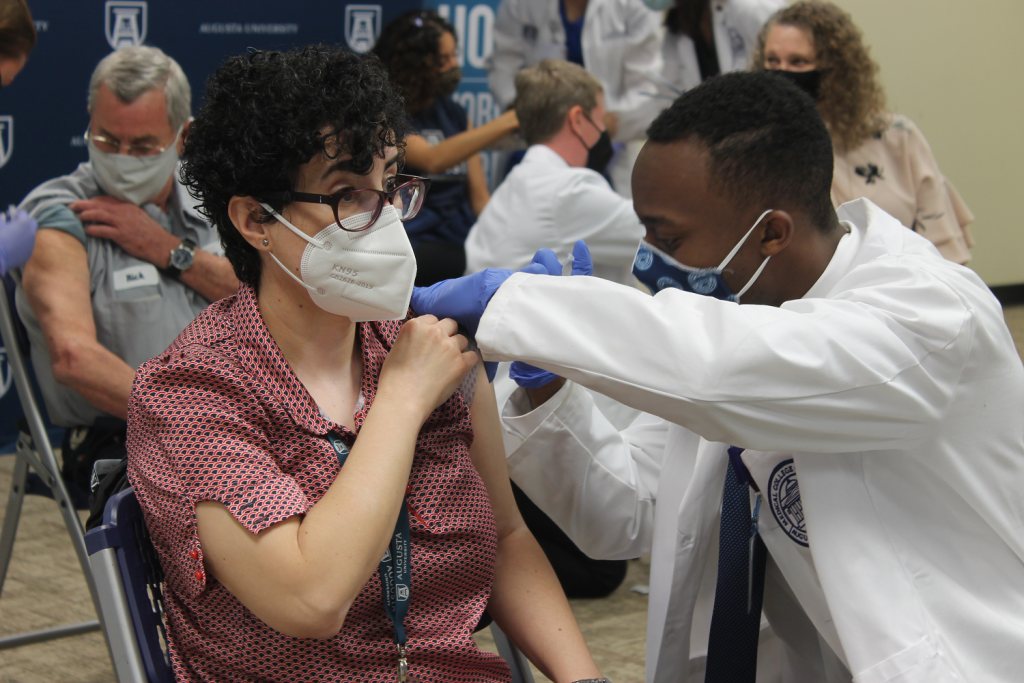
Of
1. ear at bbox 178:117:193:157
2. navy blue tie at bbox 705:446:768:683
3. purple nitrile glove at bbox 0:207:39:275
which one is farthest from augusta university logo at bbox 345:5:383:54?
navy blue tie at bbox 705:446:768:683

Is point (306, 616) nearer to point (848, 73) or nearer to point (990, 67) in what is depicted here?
point (848, 73)

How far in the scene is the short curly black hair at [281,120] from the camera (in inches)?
51.1

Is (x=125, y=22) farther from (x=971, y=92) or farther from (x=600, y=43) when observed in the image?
(x=971, y=92)

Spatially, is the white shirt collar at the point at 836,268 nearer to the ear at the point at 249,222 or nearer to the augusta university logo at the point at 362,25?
the ear at the point at 249,222

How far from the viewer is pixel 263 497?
112 cm

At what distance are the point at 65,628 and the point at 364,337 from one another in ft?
6.15

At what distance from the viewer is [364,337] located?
1.46m

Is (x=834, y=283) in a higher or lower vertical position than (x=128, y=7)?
lower

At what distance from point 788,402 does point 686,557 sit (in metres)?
0.47

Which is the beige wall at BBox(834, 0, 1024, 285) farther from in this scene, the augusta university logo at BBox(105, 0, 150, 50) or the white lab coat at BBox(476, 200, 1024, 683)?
the white lab coat at BBox(476, 200, 1024, 683)

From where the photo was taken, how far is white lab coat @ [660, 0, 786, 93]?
14.0ft

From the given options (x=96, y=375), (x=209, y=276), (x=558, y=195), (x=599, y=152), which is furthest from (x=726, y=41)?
(x=96, y=375)

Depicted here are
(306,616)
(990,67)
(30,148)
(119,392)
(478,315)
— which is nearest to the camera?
(306,616)

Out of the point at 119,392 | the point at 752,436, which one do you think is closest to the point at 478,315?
the point at 752,436
